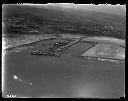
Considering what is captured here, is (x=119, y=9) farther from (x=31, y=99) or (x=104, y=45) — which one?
(x=31, y=99)

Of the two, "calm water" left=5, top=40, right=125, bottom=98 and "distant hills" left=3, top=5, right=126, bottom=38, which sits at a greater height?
"distant hills" left=3, top=5, right=126, bottom=38

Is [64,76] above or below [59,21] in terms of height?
below

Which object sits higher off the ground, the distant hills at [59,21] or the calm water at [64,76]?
the distant hills at [59,21]

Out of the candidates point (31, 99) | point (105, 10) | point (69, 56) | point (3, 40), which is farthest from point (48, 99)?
point (105, 10)
